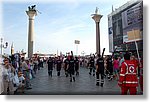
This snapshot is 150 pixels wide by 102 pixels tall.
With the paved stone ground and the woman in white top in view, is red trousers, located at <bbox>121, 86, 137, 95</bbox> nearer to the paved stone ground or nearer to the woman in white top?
the paved stone ground

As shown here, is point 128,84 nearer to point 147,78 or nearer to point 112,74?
point 147,78

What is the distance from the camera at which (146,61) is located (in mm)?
5879

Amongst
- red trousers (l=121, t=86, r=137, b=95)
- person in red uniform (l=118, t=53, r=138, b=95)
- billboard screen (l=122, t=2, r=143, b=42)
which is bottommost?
red trousers (l=121, t=86, r=137, b=95)

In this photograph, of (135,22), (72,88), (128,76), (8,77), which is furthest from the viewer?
(135,22)

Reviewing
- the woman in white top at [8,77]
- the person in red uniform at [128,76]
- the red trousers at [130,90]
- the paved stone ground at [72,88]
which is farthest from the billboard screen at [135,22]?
the woman in white top at [8,77]

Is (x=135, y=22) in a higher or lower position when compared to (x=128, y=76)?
higher

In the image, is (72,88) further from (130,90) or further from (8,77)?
(130,90)

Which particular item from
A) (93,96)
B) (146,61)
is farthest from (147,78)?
(93,96)

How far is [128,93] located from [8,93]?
2.69m

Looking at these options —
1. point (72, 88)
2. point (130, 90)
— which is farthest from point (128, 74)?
point (72, 88)

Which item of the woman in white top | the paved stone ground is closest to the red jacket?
the paved stone ground

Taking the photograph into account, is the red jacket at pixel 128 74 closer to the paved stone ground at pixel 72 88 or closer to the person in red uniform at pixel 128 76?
the person in red uniform at pixel 128 76

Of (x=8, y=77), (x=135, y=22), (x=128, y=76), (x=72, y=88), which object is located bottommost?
(x=72, y=88)

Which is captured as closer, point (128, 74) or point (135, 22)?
point (128, 74)
